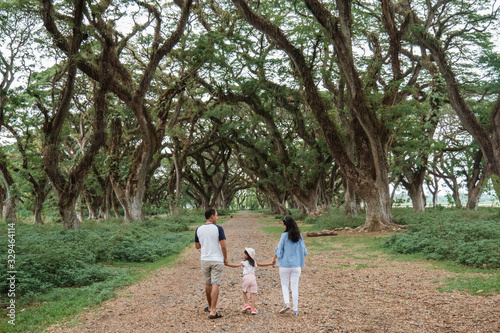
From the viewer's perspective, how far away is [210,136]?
29828 millimetres

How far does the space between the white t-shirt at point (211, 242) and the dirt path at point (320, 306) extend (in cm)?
91

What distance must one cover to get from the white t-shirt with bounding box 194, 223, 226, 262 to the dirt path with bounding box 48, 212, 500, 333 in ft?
2.97

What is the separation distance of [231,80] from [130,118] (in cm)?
855

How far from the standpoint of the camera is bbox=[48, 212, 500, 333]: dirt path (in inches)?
193

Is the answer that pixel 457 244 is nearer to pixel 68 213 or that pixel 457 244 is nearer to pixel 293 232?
pixel 293 232

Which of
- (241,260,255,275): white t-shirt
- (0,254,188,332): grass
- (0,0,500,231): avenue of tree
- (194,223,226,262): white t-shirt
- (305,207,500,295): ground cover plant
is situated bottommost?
(0,254,188,332): grass

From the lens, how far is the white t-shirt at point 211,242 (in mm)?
5473

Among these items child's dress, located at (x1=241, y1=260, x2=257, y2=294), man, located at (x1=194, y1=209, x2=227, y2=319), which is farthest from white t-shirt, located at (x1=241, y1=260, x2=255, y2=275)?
man, located at (x1=194, y1=209, x2=227, y2=319)

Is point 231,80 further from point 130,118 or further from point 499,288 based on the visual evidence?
point 499,288

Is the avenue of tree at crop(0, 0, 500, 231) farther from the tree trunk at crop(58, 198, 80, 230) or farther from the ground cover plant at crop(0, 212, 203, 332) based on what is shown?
the ground cover plant at crop(0, 212, 203, 332)

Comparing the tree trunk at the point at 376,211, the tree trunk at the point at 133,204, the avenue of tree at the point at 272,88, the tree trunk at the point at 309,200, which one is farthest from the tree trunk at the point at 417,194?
the tree trunk at the point at 133,204

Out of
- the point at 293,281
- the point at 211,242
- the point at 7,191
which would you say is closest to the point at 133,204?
the point at 7,191

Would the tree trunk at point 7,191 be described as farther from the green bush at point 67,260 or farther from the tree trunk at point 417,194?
the tree trunk at point 417,194

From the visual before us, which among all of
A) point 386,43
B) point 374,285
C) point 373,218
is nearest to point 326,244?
point 373,218
